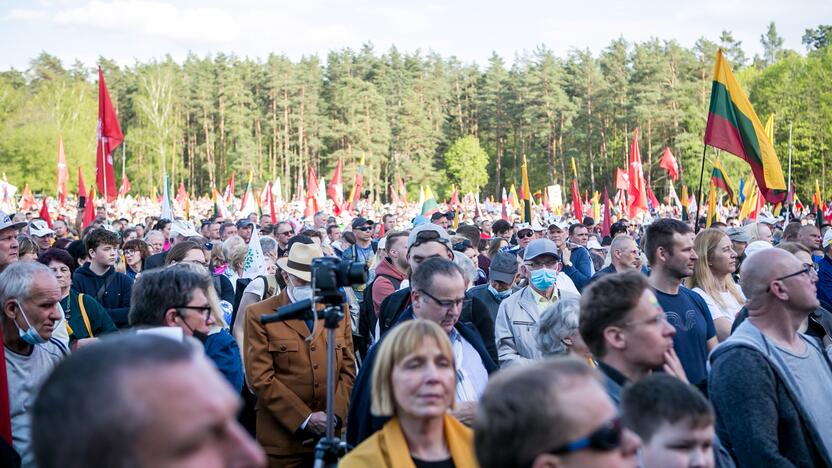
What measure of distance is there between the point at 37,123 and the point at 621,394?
73.0 meters

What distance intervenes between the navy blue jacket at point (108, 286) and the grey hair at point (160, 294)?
380cm

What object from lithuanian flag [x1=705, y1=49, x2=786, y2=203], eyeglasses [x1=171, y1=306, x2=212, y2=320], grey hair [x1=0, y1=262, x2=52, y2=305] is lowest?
eyeglasses [x1=171, y1=306, x2=212, y2=320]

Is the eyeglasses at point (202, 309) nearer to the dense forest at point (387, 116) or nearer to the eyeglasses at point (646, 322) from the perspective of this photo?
the eyeglasses at point (646, 322)

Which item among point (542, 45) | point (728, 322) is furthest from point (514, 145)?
point (728, 322)

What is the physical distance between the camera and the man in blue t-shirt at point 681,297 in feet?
16.3

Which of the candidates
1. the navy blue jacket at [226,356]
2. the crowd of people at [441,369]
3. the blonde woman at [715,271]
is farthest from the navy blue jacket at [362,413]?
the blonde woman at [715,271]

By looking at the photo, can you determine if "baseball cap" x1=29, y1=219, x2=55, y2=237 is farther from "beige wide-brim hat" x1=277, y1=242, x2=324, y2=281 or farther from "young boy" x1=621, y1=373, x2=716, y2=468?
"young boy" x1=621, y1=373, x2=716, y2=468

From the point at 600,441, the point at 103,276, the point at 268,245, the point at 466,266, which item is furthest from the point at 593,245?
the point at 600,441

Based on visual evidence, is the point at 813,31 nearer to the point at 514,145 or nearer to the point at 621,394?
the point at 514,145

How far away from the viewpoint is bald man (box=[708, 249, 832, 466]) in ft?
11.9

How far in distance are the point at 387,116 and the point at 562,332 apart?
72.9m

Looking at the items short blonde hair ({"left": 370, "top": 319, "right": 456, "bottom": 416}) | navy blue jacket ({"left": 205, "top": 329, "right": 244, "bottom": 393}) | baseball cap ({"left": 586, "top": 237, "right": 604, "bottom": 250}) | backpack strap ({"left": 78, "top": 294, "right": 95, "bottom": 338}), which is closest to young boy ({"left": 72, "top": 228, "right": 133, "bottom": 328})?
backpack strap ({"left": 78, "top": 294, "right": 95, "bottom": 338})

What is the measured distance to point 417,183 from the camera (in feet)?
250

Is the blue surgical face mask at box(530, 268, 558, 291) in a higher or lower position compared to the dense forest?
lower
